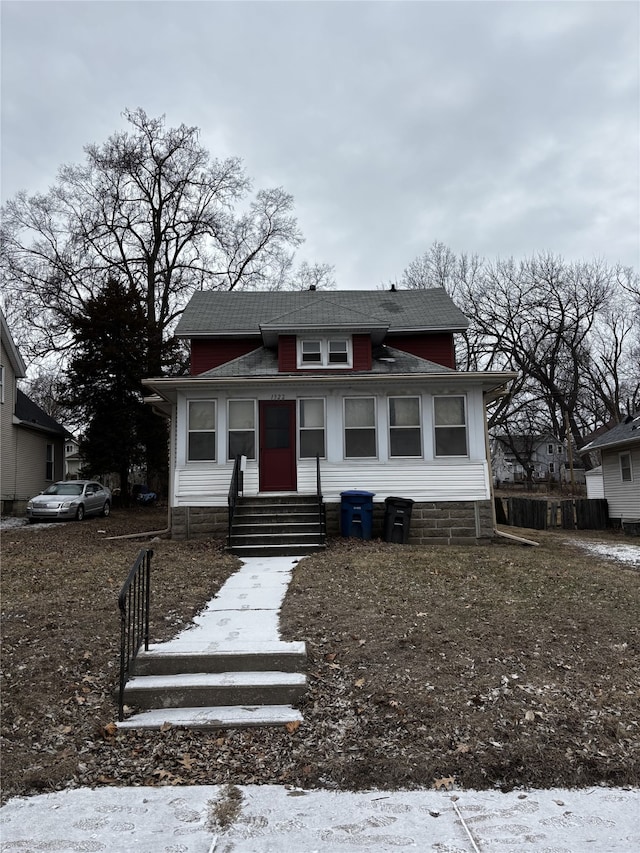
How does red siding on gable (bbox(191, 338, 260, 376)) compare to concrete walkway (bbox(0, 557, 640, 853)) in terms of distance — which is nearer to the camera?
concrete walkway (bbox(0, 557, 640, 853))

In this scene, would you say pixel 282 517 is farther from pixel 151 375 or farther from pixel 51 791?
pixel 151 375

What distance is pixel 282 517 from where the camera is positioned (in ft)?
37.8

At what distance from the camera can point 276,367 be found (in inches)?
557

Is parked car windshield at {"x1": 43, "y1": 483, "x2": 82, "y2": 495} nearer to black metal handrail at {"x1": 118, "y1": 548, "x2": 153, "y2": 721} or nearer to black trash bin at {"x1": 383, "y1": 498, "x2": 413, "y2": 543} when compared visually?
black trash bin at {"x1": 383, "y1": 498, "x2": 413, "y2": 543}

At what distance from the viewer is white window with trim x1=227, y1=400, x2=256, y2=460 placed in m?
13.0

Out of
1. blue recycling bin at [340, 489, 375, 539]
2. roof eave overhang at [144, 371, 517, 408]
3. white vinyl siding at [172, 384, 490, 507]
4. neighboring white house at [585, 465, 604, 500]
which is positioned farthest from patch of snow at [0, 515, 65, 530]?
neighboring white house at [585, 465, 604, 500]

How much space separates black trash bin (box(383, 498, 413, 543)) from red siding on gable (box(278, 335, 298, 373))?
416cm

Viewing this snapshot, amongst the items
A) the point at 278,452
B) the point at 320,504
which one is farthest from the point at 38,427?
the point at 320,504

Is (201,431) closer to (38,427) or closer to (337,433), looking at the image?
(337,433)

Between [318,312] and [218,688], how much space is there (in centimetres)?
1111

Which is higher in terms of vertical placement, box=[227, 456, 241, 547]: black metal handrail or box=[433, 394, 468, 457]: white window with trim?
box=[433, 394, 468, 457]: white window with trim

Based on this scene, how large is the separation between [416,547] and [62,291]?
21480 millimetres

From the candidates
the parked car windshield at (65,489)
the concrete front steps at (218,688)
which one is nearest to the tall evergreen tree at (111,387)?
the parked car windshield at (65,489)

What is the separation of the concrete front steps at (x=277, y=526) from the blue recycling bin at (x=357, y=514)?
0.65 metres
